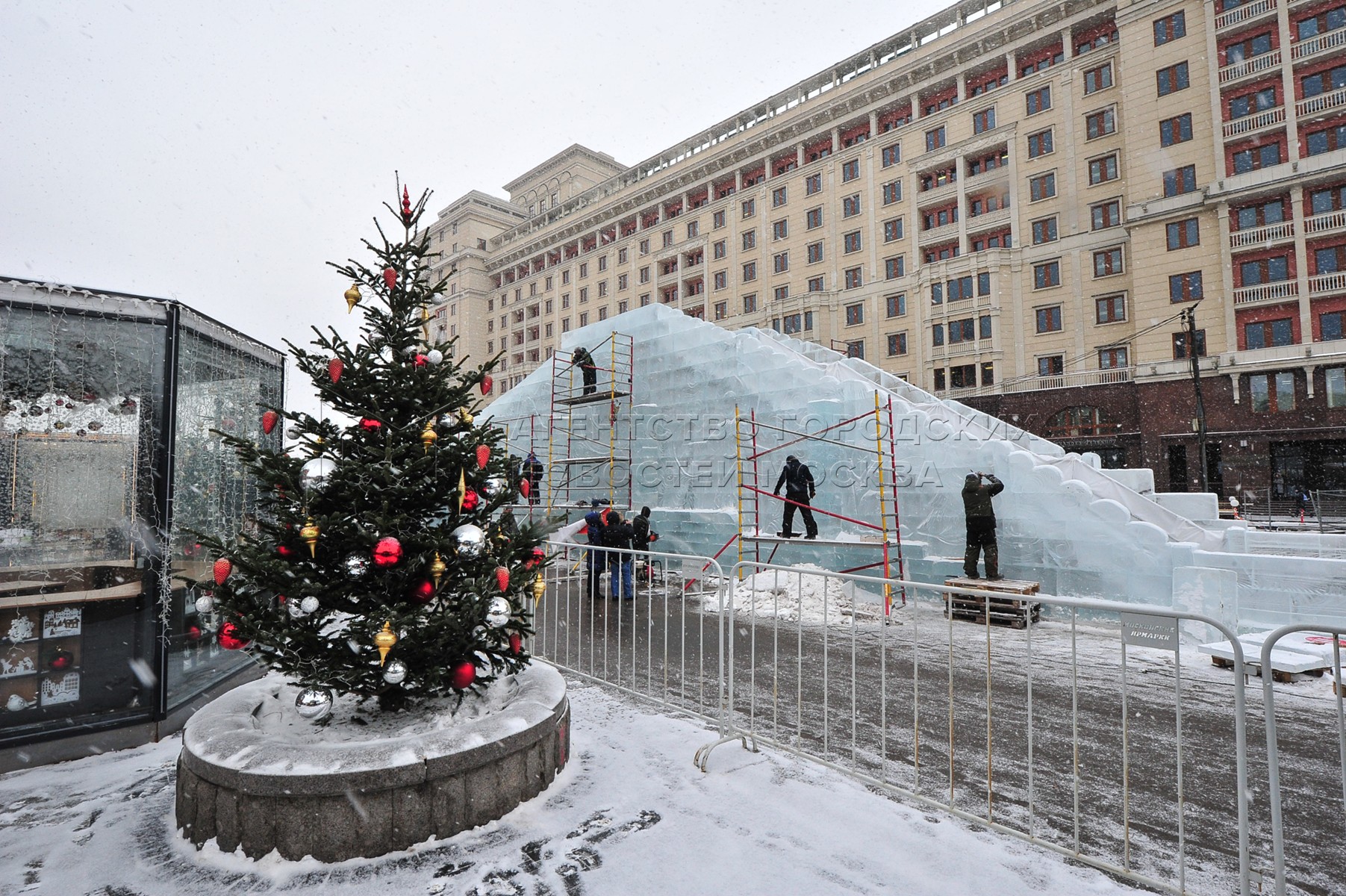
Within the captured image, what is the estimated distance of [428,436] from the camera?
413cm

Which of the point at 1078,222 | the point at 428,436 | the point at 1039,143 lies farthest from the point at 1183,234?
the point at 428,436

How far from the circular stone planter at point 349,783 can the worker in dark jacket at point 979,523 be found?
29.1 ft

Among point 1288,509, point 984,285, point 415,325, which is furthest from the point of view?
point 984,285

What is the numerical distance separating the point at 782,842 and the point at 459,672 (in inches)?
82.7

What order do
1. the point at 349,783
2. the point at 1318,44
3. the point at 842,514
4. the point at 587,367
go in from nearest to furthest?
the point at 349,783 → the point at 842,514 → the point at 587,367 → the point at 1318,44

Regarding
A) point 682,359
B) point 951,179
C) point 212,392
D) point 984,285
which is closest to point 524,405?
point 682,359

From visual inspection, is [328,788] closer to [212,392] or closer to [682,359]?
[212,392]

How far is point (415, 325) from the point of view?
452 cm

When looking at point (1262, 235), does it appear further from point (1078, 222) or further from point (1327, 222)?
point (1078, 222)

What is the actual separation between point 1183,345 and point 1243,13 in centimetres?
1490

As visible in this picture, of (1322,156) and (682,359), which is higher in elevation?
(1322,156)

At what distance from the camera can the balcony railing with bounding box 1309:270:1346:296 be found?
2659 centimetres

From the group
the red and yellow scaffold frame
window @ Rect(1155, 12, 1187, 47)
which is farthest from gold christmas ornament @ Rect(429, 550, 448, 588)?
window @ Rect(1155, 12, 1187, 47)

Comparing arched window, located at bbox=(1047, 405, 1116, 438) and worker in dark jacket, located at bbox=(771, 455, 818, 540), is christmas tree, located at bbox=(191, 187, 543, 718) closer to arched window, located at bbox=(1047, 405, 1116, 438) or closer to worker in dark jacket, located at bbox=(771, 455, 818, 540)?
worker in dark jacket, located at bbox=(771, 455, 818, 540)
